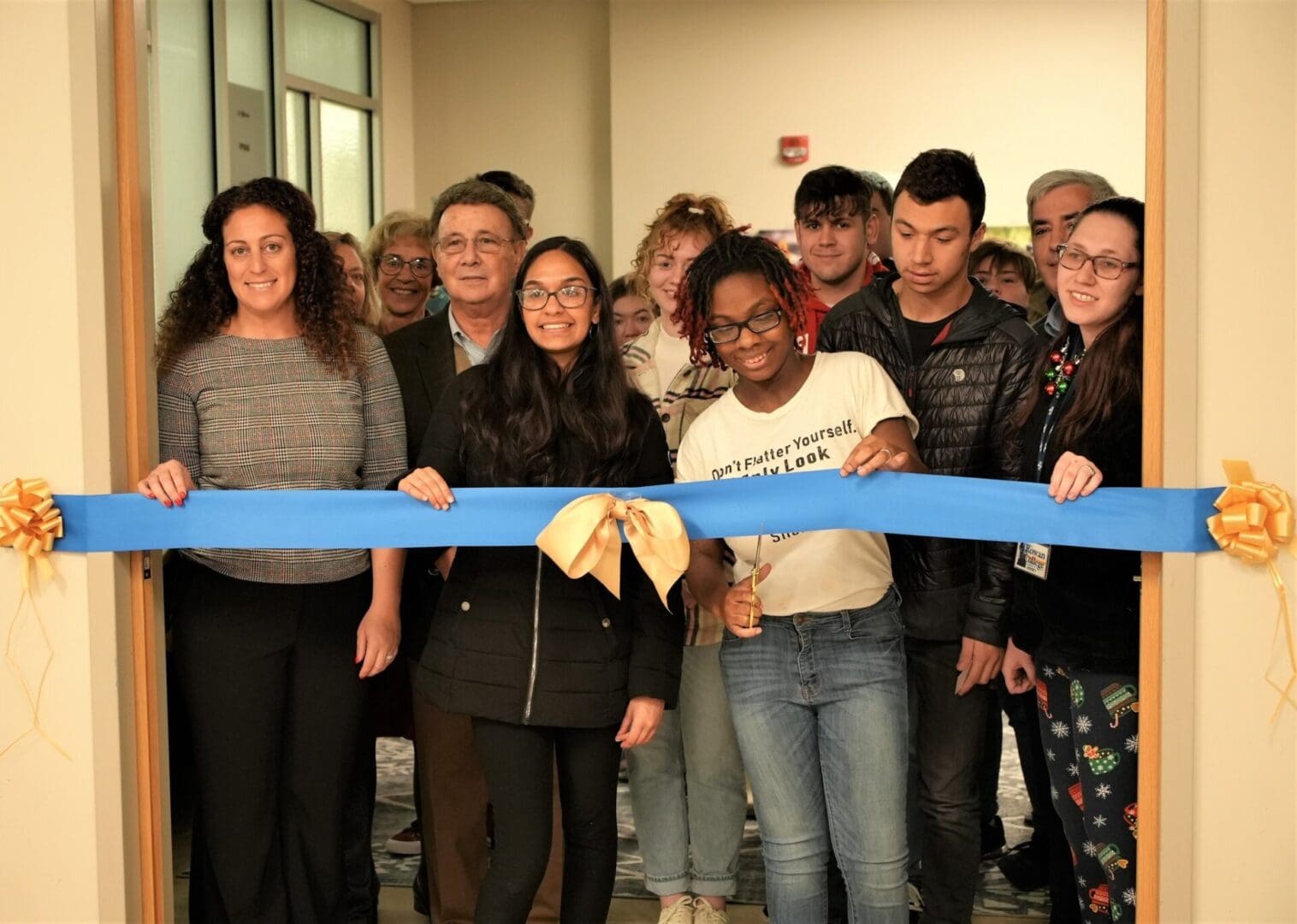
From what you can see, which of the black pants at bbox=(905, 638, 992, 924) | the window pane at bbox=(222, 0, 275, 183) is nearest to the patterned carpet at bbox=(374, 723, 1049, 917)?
the black pants at bbox=(905, 638, 992, 924)

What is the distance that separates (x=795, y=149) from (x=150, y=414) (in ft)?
25.2

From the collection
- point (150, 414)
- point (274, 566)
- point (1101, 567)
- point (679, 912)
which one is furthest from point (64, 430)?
point (1101, 567)

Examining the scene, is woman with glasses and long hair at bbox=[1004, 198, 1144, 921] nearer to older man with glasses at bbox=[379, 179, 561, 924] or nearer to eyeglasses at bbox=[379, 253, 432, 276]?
older man with glasses at bbox=[379, 179, 561, 924]

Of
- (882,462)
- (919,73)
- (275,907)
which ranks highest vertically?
(919,73)

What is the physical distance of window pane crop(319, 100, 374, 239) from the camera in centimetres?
962

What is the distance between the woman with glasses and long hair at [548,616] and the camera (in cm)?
273

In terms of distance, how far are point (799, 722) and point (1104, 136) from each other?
8080 millimetres

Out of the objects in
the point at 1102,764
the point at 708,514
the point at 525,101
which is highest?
the point at 525,101

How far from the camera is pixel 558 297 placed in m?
2.83

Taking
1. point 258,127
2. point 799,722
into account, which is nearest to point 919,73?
point 258,127

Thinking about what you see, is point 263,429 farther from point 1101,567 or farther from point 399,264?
point 1101,567

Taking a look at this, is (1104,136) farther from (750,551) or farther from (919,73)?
(750,551)

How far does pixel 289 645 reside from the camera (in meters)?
2.96

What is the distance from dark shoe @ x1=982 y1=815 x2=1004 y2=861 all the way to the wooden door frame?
1597 millimetres
